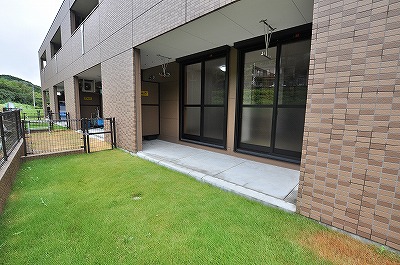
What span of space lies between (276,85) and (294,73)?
43 centimetres

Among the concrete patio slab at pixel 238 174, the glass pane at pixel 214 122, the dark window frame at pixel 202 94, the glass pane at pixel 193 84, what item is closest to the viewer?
the concrete patio slab at pixel 238 174

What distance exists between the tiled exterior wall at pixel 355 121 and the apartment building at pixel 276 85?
1 cm

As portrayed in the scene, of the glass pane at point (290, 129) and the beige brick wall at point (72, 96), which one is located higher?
the beige brick wall at point (72, 96)

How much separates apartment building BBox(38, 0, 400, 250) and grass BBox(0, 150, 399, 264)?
0.63 meters

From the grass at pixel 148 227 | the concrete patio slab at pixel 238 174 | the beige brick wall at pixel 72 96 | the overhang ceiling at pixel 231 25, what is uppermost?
the overhang ceiling at pixel 231 25

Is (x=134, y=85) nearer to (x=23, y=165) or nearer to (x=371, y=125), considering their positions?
(x=23, y=165)

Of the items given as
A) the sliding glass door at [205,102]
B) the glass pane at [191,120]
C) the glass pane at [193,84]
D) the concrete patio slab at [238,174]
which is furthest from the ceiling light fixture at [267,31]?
the glass pane at [191,120]

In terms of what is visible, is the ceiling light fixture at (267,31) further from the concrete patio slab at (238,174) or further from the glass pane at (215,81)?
the concrete patio slab at (238,174)

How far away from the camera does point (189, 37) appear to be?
4.61 m

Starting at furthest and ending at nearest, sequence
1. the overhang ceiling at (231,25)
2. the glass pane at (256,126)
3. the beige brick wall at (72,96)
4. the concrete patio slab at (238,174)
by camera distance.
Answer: the beige brick wall at (72,96), the glass pane at (256,126), the overhang ceiling at (231,25), the concrete patio slab at (238,174)

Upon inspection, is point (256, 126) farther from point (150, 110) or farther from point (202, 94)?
point (150, 110)

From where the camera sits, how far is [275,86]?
173 inches

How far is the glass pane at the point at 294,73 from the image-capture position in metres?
4.00

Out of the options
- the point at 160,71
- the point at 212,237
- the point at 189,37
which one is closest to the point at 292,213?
the point at 212,237
